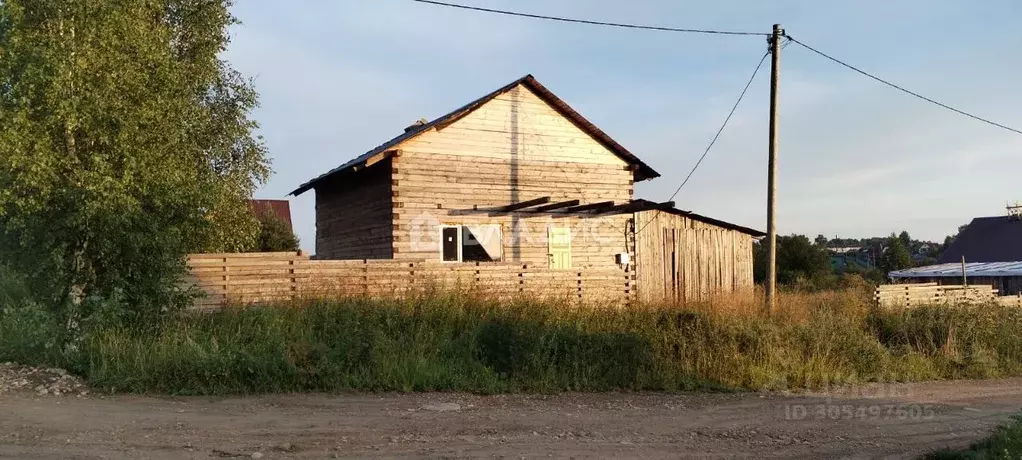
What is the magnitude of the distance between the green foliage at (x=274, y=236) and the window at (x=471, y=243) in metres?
18.7

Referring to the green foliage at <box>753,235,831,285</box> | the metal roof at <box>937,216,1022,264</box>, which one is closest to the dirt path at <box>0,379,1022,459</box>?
the green foliage at <box>753,235,831,285</box>

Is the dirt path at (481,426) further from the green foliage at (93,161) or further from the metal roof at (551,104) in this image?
the metal roof at (551,104)

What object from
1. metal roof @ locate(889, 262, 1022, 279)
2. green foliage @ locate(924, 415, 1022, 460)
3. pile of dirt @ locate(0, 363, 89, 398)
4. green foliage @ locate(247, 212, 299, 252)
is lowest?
green foliage @ locate(924, 415, 1022, 460)

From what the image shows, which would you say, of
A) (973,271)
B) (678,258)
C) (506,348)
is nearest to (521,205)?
(678,258)

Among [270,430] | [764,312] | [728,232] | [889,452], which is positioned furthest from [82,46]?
[728,232]

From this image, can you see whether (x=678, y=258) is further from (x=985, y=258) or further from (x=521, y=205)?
(x=985, y=258)

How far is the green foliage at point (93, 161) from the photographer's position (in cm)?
1115

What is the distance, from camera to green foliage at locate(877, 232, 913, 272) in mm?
54219

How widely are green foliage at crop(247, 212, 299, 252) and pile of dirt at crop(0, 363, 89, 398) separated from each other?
79.7ft

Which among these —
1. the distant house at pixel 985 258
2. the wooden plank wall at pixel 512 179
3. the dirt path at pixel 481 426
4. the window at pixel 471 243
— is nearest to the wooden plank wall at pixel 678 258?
the wooden plank wall at pixel 512 179

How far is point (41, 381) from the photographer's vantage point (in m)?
10.4

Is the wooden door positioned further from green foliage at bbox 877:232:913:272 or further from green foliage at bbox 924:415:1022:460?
green foliage at bbox 877:232:913:272

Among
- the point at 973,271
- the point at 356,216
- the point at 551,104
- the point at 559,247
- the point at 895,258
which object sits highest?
the point at 551,104

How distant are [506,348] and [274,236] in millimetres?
26699
